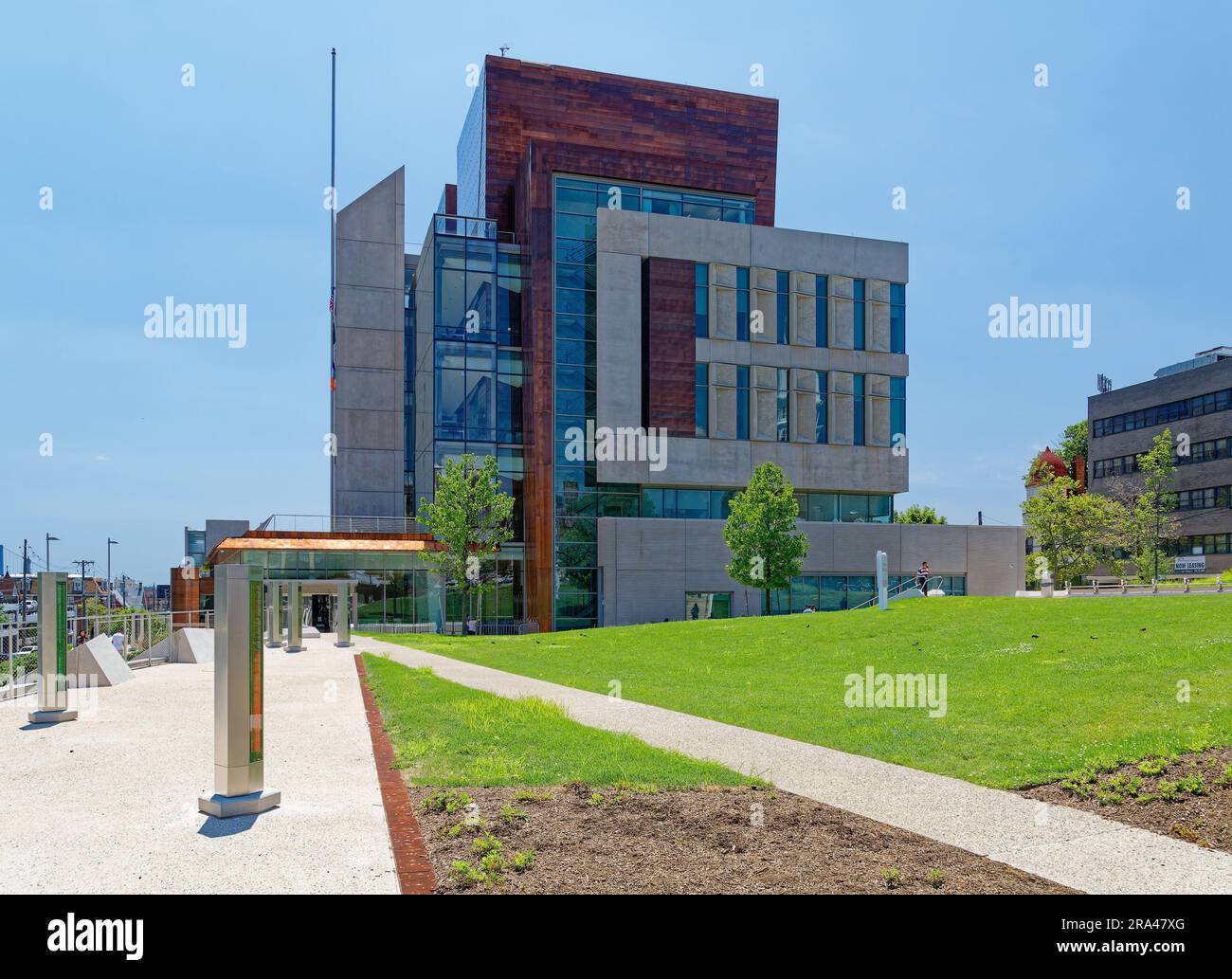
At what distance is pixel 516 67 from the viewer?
57.9 m

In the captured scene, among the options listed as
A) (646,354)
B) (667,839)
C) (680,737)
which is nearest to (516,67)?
(646,354)

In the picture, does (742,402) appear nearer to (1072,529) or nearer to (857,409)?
(857,409)

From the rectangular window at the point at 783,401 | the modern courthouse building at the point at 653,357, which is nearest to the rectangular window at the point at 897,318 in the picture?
the modern courthouse building at the point at 653,357

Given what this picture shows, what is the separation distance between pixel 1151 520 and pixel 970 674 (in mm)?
60889

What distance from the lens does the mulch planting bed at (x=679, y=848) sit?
5820 mm

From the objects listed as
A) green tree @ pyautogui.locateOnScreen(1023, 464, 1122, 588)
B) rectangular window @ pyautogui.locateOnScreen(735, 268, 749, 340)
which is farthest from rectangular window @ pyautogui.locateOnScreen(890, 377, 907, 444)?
green tree @ pyautogui.locateOnScreen(1023, 464, 1122, 588)

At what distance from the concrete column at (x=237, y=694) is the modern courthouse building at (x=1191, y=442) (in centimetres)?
7952

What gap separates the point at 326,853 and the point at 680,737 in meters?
6.07

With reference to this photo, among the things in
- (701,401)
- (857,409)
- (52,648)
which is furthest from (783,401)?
(52,648)

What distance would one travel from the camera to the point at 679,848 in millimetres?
6586

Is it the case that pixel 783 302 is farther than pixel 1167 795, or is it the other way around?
pixel 783 302

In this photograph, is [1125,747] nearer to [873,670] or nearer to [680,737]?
[680,737]

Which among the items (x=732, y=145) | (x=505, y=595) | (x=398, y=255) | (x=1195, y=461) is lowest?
(x=505, y=595)

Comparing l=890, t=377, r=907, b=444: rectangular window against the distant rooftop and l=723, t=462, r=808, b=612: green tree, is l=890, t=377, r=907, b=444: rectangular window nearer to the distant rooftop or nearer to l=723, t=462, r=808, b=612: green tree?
l=723, t=462, r=808, b=612: green tree
